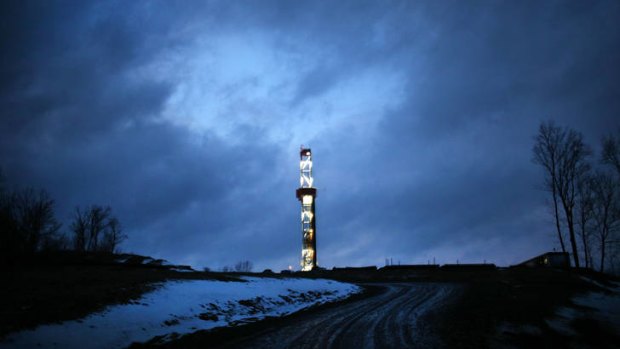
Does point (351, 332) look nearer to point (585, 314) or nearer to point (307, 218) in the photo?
point (585, 314)

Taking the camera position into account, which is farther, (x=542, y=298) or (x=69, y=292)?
(x=542, y=298)

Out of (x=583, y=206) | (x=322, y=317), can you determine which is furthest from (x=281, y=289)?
(x=583, y=206)

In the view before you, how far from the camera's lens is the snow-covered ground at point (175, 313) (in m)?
9.39

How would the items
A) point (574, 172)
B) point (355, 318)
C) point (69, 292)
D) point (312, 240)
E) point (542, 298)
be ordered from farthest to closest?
point (312, 240) → point (574, 172) → point (542, 298) → point (355, 318) → point (69, 292)

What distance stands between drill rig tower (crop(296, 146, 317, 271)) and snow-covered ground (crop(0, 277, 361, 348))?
220 ft

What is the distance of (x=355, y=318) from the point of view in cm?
1527

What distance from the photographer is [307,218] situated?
95.3 m

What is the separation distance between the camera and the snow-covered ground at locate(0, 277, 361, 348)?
9.39 metres

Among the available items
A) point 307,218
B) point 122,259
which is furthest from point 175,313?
point 307,218

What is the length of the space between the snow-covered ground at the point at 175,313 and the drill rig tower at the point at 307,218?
66.9 meters

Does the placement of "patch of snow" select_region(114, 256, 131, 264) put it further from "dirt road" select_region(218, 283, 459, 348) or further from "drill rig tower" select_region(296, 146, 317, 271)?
"drill rig tower" select_region(296, 146, 317, 271)

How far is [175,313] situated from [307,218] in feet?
270

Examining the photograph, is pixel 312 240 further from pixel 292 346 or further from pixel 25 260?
pixel 292 346

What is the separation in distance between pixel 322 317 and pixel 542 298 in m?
12.4
